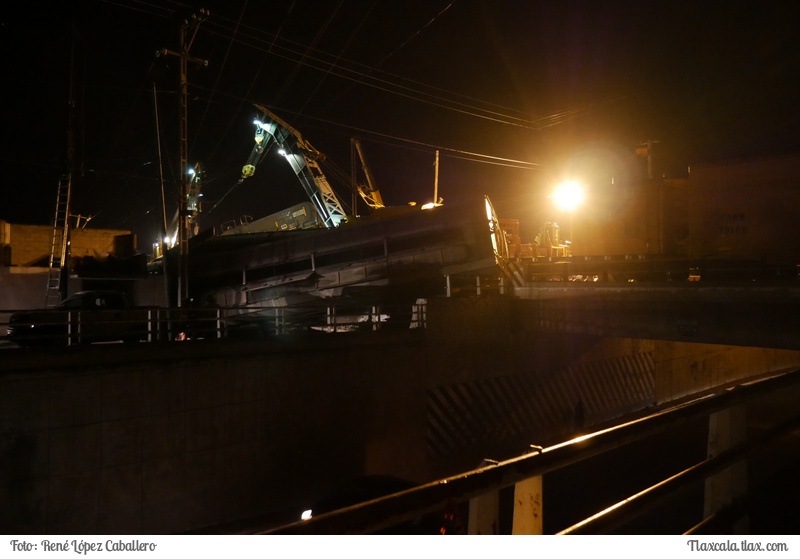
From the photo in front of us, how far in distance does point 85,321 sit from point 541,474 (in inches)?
313

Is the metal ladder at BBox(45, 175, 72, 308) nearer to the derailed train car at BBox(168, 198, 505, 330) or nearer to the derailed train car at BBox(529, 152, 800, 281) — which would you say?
the derailed train car at BBox(168, 198, 505, 330)

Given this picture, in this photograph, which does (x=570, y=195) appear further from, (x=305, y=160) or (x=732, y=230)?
(x=305, y=160)

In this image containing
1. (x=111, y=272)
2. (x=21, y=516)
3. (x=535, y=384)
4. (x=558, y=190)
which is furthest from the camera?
(x=558, y=190)

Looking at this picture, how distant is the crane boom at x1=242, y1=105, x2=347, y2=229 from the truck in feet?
50.0

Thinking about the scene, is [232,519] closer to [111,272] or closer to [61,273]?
[61,273]

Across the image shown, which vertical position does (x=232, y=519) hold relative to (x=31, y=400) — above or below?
below

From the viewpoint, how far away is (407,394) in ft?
34.4

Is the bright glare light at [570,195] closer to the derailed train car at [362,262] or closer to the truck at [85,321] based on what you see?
the derailed train car at [362,262]

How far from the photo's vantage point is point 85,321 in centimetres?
773

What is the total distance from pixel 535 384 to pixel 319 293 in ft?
21.3

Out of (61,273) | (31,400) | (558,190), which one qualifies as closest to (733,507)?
(31,400)

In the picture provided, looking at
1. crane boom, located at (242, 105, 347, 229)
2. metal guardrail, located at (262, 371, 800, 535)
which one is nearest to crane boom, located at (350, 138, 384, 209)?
crane boom, located at (242, 105, 347, 229)

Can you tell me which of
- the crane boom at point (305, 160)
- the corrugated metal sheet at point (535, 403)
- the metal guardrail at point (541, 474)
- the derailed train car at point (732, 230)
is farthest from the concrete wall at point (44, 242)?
the metal guardrail at point (541, 474)

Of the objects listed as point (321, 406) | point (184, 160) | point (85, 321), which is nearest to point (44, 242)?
point (184, 160)
